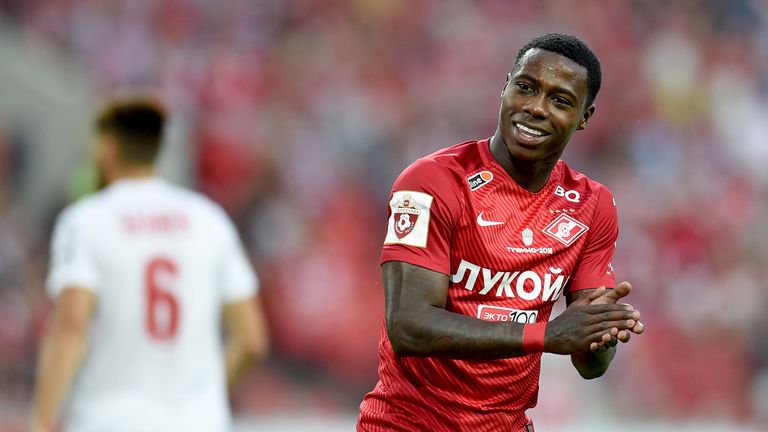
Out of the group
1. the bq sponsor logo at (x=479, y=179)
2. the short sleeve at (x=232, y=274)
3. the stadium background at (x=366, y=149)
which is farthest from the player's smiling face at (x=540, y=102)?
the stadium background at (x=366, y=149)

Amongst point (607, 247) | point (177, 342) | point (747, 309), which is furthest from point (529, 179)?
point (747, 309)

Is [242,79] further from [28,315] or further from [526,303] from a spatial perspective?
[526,303]

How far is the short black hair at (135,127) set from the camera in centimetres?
491

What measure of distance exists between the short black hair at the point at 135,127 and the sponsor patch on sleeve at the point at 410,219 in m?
1.60

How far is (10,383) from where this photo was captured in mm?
9984

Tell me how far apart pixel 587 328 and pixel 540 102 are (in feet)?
2.55

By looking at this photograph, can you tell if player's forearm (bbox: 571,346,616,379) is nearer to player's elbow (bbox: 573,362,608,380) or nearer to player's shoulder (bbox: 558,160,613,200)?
player's elbow (bbox: 573,362,608,380)

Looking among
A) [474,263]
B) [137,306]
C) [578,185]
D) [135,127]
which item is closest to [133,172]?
[135,127]

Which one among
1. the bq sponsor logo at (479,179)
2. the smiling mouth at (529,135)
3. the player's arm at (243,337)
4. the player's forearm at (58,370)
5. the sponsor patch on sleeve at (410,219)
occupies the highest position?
the smiling mouth at (529,135)

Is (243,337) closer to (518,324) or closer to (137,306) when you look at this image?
(137,306)

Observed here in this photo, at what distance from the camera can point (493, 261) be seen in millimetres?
3740

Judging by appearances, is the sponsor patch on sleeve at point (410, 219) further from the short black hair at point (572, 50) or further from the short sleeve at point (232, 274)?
the short sleeve at point (232, 274)

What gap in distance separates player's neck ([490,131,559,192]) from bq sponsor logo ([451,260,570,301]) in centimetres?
29

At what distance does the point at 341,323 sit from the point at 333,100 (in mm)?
2568
